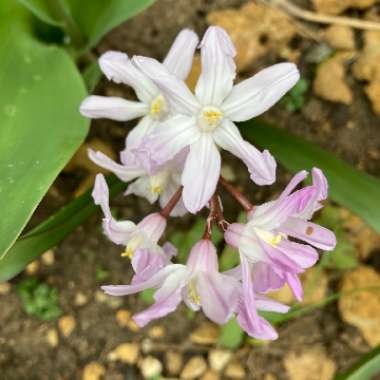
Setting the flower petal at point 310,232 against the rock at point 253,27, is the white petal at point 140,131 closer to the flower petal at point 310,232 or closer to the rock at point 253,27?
the flower petal at point 310,232

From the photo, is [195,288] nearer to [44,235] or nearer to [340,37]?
[44,235]

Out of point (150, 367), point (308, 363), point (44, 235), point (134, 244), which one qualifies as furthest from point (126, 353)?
point (134, 244)

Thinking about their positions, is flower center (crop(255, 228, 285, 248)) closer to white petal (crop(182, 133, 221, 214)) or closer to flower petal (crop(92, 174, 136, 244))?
white petal (crop(182, 133, 221, 214))

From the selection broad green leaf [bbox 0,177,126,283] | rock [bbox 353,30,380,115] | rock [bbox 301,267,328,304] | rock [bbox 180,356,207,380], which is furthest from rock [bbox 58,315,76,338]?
rock [bbox 353,30,380,115]

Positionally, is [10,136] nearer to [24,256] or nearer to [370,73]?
[24,256]

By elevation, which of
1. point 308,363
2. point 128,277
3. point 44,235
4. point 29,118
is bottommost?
point 308,363

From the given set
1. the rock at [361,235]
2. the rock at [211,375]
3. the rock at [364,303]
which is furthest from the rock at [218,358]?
the rock at [361,235]
